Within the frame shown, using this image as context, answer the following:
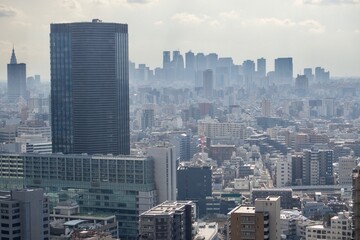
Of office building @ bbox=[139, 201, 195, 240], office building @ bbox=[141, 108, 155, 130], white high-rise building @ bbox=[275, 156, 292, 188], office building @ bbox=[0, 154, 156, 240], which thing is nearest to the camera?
office building @ bbox=[139, 201, 195, 240]

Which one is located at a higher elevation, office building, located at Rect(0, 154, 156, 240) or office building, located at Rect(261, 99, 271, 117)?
office building, located at Rect(261, 99, 271, 117)

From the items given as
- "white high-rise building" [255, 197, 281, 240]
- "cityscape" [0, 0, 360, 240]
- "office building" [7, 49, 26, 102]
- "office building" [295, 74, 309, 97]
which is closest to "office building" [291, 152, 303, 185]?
"cityscape" [0, 0, 360, 240]

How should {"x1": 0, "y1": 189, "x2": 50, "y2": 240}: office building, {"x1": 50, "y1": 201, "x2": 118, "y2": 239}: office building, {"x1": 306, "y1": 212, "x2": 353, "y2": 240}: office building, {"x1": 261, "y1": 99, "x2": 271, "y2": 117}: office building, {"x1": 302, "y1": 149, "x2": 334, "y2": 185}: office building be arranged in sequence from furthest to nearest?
{"x1": 261, "y1": 99, "x2": 271, "y2": 117}: office building → {"x1": 302, "y1": 149, "x2": 334, "y2": 185}: office building → {"x1": 50, "y1": 201, "x2": 118, "y2": 239}: office building → {"x1": 306, "y1": 212, "x2": 353, "y2": 240}: office building → {"x1": 0, "y1": 189, "x2": 50, "y2": 240}: office building

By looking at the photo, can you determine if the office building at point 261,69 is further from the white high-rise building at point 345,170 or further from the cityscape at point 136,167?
the white high-rise building at point 345,170

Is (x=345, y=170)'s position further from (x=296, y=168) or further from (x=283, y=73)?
(x=283, y=73)

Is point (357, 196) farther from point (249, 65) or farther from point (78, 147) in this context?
point (249, 65)

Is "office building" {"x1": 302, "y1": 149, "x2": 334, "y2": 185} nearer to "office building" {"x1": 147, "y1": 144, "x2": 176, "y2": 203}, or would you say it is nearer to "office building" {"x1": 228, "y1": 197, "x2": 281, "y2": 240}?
"office building" {"x1": 147, "y1": 144, "x2": 176, "y2": 203}
